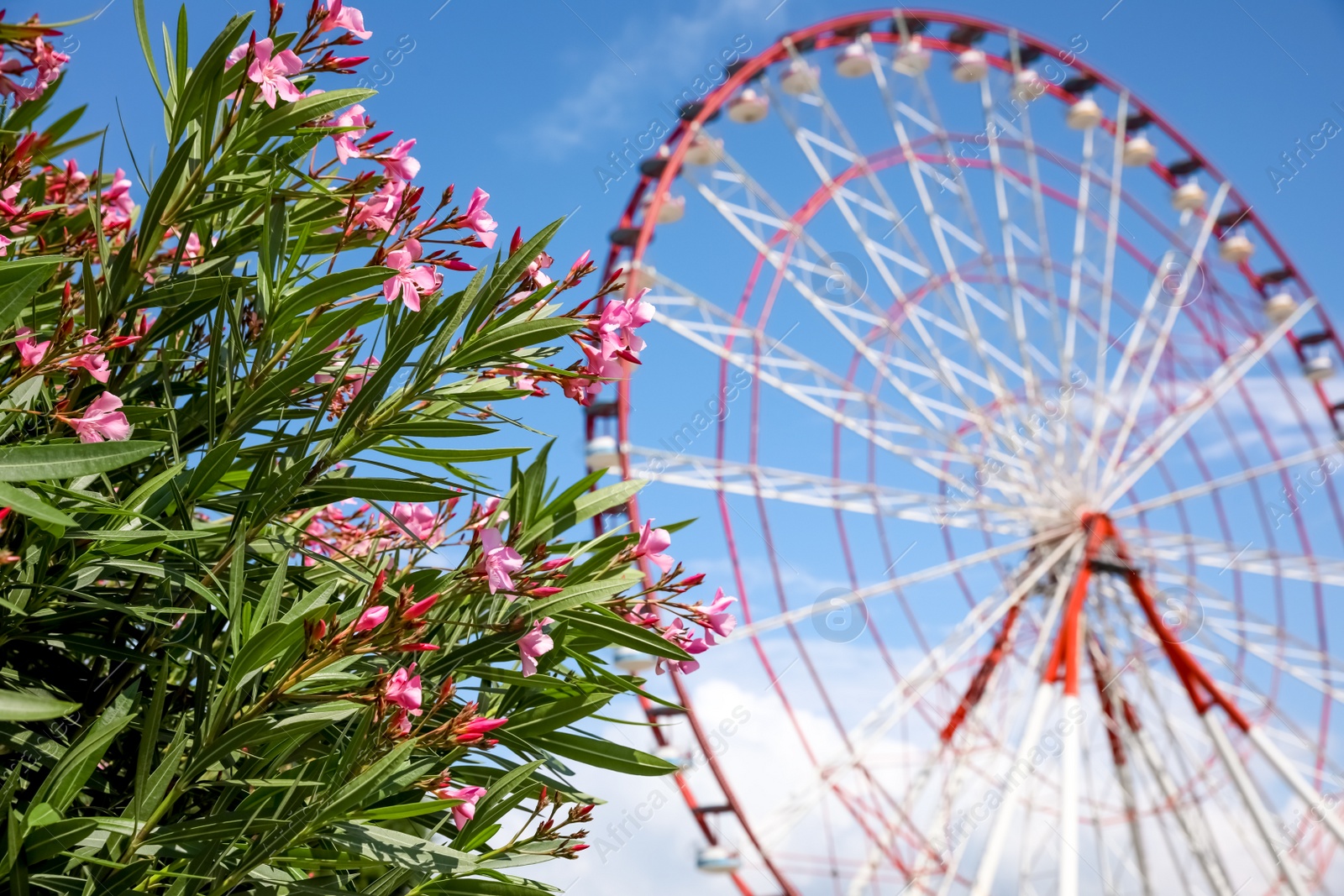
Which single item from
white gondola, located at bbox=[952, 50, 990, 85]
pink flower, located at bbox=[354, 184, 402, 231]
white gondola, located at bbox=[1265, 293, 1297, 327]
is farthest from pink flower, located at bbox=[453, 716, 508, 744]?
white gondola, located at bbox=[1265, 293, 1297, 327]

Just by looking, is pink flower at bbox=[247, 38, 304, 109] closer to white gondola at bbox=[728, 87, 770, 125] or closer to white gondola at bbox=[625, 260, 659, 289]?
white gondola at bbox=[625, 260, 659, 289]

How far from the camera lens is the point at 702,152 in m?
9.38

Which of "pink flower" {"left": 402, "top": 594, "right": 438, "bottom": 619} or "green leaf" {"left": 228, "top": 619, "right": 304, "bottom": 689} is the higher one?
"pink flower" {"left": 402, "top": 594, "right": 438, "bottom": 619}

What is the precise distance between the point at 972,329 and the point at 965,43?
10.9ft

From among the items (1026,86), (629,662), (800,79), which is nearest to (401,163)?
(629,662)

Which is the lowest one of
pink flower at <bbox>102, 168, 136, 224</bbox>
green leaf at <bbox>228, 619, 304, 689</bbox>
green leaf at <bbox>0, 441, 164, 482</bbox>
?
green leaf at <bbox>228, 619, 304, 689</bbox>

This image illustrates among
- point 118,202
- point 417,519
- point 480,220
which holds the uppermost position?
point 118,202

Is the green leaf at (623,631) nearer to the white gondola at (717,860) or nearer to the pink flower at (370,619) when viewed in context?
the pink flower at (370,619)

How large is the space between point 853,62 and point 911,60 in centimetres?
81

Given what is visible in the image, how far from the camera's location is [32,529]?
4.72ft

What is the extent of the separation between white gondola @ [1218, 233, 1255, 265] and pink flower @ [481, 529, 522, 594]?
13085 millimetres

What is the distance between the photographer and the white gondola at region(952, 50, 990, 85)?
11.4 m

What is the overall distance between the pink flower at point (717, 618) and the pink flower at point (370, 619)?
529 millimetres

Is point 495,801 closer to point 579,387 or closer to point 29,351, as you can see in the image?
point 579,387
